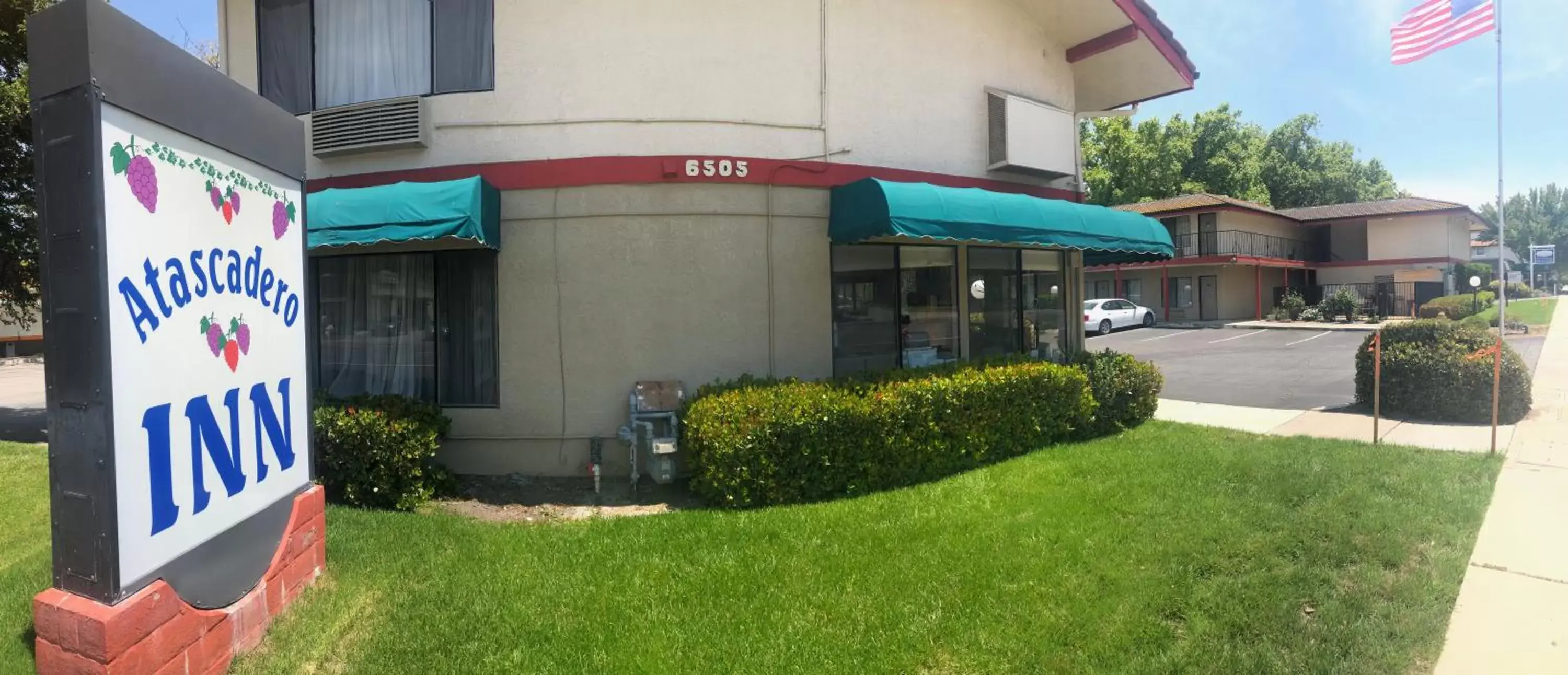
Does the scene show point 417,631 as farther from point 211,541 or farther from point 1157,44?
point 1157,44

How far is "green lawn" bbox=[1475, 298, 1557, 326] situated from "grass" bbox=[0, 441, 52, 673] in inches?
1020

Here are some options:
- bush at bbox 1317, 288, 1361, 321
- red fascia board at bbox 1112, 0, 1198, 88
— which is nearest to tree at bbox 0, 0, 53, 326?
red fascia board at bbox 1112, 0, 1198, 88

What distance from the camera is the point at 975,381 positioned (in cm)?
703

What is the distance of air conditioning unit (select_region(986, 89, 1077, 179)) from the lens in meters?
9.09

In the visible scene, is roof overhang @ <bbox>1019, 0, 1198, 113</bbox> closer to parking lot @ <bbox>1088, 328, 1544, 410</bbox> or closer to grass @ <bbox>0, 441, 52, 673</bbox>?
parking lot @ <bbox>1088, 328, 1544, 410</bbox>

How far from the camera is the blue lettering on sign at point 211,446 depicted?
2.90 metres

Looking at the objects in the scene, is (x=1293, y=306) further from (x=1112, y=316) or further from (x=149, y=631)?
(x=149, y=631)

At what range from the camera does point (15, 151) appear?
10969mm

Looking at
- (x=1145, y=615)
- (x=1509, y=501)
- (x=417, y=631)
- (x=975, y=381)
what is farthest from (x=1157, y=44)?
(x=417, y=631)

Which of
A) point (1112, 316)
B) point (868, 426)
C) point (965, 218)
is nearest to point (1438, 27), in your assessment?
point (965, 218)

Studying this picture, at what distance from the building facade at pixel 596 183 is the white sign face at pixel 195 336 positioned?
10.7 ft

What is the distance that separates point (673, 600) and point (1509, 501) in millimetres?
6184

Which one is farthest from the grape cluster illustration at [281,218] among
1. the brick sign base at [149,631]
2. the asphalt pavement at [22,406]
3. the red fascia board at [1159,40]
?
the red fascia board at [1159,40]

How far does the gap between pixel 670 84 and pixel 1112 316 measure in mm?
26226
